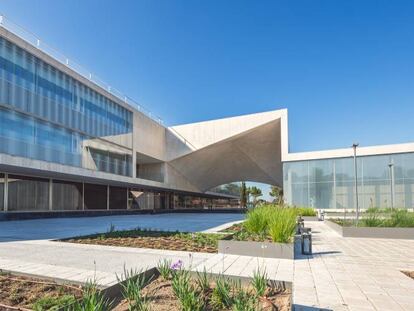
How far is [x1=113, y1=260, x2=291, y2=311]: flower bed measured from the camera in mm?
3445

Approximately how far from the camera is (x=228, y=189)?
67.2 meters

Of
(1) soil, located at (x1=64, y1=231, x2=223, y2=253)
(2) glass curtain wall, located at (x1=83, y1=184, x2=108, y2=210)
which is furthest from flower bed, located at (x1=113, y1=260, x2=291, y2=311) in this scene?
(2) glass curtain wall, located at (x1=83, y1=184, x2=108, y2=210)

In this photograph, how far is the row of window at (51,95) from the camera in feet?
66.0

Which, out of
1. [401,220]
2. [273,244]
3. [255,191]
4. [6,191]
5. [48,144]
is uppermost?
[48,144]

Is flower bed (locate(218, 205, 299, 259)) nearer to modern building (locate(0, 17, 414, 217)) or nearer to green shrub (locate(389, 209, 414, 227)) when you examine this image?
green shrub (locate(389, 209, 414, 227))

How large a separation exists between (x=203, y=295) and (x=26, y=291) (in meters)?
2.38

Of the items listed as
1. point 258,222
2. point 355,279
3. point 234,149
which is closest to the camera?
point 355,279

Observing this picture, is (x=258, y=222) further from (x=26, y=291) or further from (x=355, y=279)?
(x=26, y=291)

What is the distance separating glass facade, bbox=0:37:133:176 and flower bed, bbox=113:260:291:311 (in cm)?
1889

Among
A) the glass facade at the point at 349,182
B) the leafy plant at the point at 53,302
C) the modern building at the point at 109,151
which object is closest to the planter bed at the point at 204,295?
the leafy plant at the point at 53,302

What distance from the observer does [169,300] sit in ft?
12.8

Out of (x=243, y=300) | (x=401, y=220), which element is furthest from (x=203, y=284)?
(x=401, y=220)

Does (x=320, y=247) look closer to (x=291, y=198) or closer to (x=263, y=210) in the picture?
(x=263, y=210)

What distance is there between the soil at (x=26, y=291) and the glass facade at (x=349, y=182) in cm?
2553
